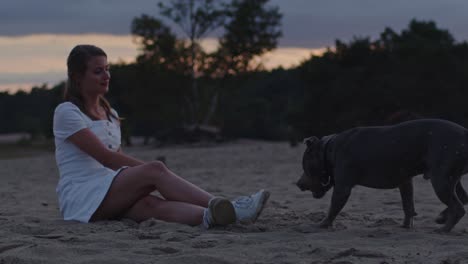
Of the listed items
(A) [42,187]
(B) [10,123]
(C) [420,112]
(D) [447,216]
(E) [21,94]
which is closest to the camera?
(D) [447,216]

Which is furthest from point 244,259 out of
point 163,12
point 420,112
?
point 163,12

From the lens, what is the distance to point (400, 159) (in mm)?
5340

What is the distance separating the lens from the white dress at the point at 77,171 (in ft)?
19.1

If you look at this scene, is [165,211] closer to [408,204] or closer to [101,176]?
[101,176]

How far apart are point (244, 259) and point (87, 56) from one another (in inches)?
104

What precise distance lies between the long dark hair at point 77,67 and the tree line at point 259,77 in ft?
54.5

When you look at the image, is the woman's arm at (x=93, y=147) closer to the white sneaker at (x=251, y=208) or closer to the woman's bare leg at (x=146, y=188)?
the woman's bare leg at (x=146, y=188)

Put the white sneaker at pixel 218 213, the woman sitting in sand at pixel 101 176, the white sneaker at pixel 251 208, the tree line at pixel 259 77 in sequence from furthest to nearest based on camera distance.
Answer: the tree line at pixel 259 77
the woman sitting in sand at pixel 101 176
the white sneaker at pixel 251 208
the white sneaker at pixel 218 213

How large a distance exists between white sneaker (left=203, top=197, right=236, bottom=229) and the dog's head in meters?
0.83

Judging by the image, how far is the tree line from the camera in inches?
1107

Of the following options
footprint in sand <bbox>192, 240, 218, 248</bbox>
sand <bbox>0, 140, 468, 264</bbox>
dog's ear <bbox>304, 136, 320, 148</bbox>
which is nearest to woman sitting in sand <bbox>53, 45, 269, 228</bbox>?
sand <bbox>0, 140, 468, 264</bbox>

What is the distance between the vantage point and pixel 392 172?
543 centimetres

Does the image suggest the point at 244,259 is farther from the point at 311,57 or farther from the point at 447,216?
the point at 311,57

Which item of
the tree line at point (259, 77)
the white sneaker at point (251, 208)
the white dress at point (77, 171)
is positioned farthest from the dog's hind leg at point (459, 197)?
the tree line at point (259, 77)
